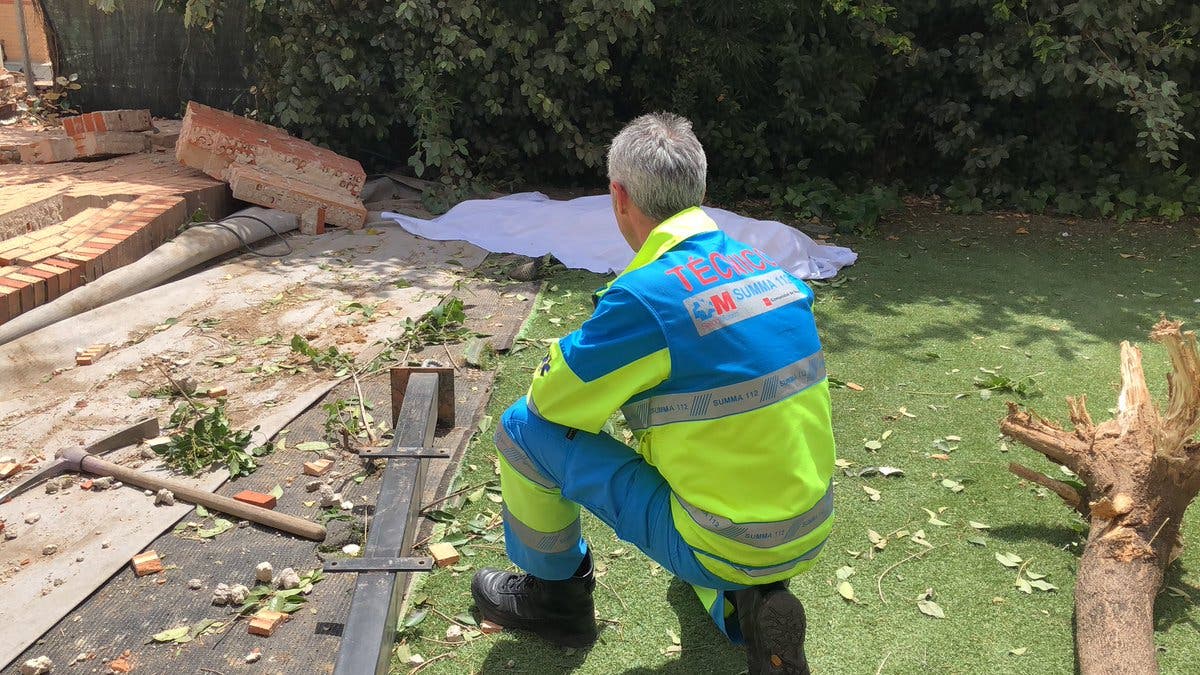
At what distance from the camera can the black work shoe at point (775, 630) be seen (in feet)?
7.75

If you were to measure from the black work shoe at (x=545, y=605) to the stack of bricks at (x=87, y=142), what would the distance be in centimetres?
716

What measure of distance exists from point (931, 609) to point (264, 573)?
2.08 m

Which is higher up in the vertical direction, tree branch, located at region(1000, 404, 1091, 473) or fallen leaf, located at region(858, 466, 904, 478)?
tree branch, located at region(1000, 404, 1091, 473)

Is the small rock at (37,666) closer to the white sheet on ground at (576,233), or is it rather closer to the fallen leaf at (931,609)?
the fallen leaf at (931,609)

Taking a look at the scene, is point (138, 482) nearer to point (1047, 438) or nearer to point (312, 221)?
point (1047, 438)

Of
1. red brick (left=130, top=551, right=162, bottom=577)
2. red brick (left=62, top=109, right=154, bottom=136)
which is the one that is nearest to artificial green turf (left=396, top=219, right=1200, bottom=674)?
red brick (left=130, top=551, right=162, bottom=577)

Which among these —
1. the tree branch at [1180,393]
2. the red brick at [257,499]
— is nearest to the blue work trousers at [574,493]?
the red brick at [257,499]

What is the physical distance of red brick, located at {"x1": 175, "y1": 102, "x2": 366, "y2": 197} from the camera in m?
7.52

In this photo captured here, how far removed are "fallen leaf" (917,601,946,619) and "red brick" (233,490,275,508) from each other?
7.31ft

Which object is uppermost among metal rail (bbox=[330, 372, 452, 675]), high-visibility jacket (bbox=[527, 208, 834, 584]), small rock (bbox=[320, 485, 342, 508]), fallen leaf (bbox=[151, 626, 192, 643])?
high-visibility jacket (bbox=[527, 208, 834, 584])

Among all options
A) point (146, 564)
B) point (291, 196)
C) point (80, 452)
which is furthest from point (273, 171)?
point (146, 564)

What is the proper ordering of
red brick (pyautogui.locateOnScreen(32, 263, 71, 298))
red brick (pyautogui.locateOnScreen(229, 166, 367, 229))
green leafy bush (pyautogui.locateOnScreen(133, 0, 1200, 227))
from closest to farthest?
red brick (pyautogui.locateOnScreen(32, 263, 71, 298)) → red brick (pyautogui.locateOnScreen(229, 166, 367, 229)) → green leafy bush (pyautogui.locateOnScreen(133, 0, 1200, 227))

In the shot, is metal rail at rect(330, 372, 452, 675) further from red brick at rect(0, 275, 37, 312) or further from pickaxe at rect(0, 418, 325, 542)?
red brick at rect(0, 275, 37, 312)

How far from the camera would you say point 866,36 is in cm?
817
